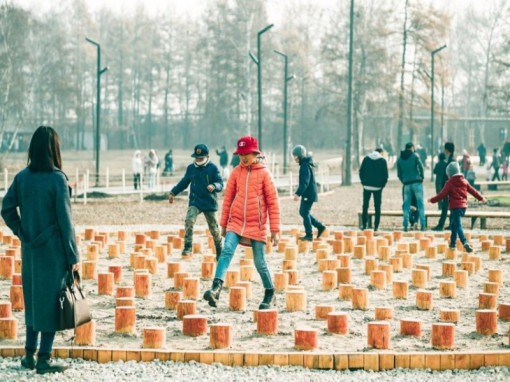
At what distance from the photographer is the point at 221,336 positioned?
26.0 feet

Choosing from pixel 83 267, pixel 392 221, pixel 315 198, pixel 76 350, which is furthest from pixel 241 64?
pixel 76 350

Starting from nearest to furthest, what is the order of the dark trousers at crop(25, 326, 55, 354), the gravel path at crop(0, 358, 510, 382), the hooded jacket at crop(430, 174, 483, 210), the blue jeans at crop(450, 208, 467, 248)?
the gravel path at crop(0, 358, 510, 382) < the dark trousers at crop(25, 326, 55, 354) < the blue jeans at crop(450, 208, 467, 248) < the hooded jacket at crop(430, 174, 483, 210)

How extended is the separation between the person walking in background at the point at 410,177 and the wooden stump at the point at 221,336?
38.0 ft

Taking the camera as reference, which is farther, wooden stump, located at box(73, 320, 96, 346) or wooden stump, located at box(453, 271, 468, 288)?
wooden stump, located at box(453, 271, 468, 288)

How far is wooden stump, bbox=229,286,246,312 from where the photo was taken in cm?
993

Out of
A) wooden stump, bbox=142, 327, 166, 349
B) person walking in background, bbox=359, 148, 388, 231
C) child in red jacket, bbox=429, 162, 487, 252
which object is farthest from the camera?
person walking in background, bbox=359, 148, 388, 231

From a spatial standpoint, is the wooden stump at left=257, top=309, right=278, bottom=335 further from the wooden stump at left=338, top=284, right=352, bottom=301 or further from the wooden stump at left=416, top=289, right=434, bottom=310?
the wooden stump at left=338, top=284, right=352, bottom=301

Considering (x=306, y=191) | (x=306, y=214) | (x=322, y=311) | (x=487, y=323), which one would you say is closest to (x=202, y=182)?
(x=306, y=214)

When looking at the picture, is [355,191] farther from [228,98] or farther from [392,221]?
[228,98]

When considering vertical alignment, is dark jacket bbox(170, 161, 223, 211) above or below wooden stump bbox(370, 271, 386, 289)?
above

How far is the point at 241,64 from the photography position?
68.5 metres

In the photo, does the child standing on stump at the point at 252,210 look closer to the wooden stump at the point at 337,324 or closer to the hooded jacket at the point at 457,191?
the wooden stump at the point at 337,324

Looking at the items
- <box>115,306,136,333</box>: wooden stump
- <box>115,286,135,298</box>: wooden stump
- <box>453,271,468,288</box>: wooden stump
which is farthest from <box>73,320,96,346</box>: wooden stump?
<box>453,271,468,288</box>: wooden stump

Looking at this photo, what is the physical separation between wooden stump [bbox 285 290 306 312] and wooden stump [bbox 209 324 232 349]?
6.73 feet
